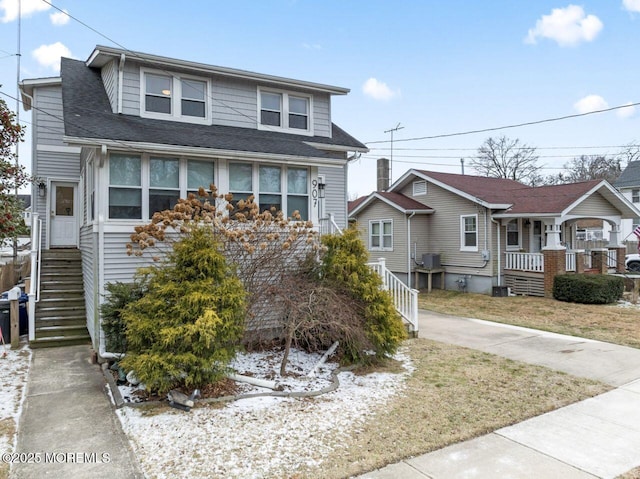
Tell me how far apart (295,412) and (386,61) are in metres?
16.6

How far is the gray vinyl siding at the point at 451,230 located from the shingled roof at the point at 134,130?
24.3ft

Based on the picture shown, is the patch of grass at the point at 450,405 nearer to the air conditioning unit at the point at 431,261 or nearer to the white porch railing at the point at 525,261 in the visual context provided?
the white porch railing at the point at 525,261

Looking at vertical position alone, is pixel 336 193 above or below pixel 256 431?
above

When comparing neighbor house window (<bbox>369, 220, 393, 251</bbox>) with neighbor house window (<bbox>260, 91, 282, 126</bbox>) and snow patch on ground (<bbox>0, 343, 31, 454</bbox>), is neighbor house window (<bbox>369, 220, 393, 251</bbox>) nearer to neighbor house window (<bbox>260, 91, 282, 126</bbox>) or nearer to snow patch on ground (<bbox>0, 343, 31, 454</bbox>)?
neighbor house window (<bbox>260, 91, 282, 126</bbox>)

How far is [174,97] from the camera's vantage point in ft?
32.5

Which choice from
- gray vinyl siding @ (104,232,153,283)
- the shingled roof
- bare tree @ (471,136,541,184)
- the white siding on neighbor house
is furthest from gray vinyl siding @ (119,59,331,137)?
bare tree @ (471,136,541,184)

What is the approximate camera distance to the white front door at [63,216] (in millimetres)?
11477

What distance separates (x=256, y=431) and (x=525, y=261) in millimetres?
13662

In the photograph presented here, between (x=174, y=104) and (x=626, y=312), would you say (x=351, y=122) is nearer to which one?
(x=174, y=104)

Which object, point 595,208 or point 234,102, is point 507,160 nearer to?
point 595,208

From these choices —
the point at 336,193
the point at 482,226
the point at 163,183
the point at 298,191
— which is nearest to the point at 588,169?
the point at 482,226

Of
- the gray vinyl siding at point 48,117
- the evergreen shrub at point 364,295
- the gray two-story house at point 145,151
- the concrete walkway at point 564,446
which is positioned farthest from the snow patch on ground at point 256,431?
the gray vinyl siding at point 48,117

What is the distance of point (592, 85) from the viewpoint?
18.3 meters

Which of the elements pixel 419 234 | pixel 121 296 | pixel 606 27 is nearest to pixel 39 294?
pixel 121 296
